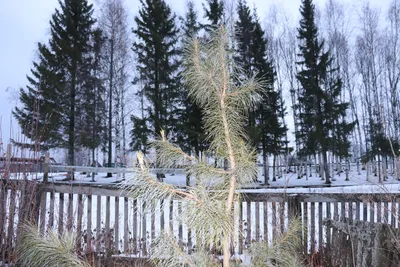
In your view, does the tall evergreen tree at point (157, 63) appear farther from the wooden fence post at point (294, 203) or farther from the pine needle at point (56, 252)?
the pine needle at point (56, 252)

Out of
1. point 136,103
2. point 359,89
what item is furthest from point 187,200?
point 359,89

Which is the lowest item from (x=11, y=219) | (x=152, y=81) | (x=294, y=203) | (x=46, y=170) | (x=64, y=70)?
(x=11, y=219)

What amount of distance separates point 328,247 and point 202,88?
98.2 inches

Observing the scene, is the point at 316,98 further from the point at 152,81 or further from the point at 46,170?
the point at 46,170

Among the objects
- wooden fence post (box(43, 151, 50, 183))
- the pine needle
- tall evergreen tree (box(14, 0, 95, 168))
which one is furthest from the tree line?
the pine needle

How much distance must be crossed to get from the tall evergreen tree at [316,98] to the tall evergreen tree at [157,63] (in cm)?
788

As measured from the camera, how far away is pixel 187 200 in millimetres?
1200

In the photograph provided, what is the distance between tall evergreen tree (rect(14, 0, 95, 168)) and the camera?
16.3m

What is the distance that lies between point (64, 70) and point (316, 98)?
14.7 metres

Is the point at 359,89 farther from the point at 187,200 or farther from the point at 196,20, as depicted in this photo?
the point at 187,200

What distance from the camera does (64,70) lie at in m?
17.3

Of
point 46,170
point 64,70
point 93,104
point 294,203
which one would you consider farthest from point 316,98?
point 46,170

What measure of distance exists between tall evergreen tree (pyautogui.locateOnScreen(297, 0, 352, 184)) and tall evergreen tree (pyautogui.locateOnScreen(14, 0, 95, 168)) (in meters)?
12.9

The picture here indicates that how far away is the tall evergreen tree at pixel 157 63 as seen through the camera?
16.8 meters
